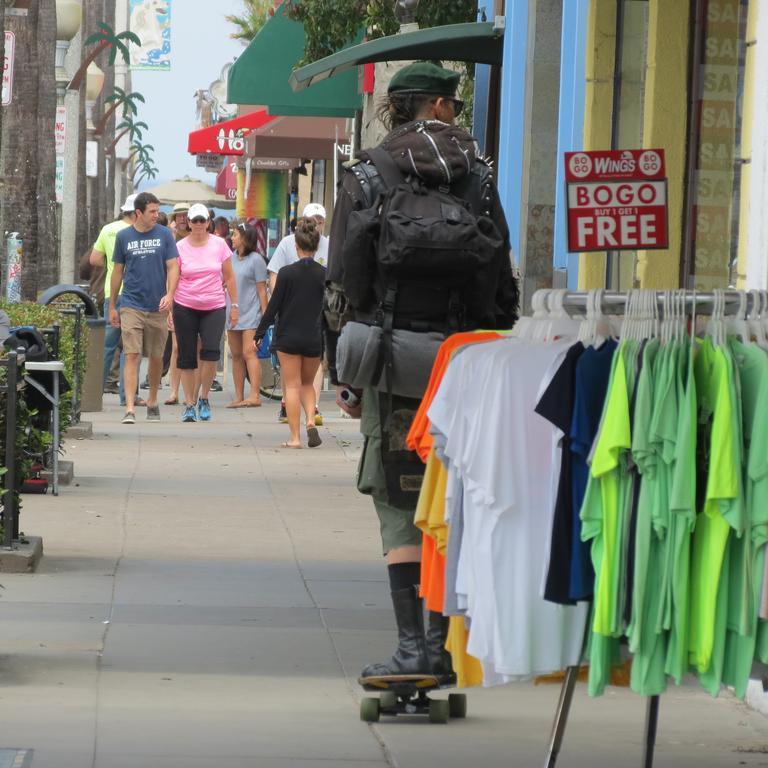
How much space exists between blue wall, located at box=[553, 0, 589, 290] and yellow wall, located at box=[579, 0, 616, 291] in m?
0.12

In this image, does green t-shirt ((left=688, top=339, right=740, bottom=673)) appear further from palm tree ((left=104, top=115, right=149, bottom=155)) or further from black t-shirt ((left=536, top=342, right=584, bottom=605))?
palm tree ((left=104, top=115, right=149, bottom=155))

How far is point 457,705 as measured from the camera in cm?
621

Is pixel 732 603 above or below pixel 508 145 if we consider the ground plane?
below

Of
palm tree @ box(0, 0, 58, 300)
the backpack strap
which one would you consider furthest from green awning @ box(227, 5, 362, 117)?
the backpack strap

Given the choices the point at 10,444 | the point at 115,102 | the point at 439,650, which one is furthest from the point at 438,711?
the point at 115,102

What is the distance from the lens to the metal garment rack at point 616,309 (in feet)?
15.6

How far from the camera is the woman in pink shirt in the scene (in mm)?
17500

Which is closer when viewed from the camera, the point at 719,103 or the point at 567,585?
the point at 567,585

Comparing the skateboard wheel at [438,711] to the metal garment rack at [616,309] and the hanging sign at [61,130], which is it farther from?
the hanging sign at [61,130]

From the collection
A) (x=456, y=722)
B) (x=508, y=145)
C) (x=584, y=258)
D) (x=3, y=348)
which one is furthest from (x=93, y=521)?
(x=456, y=722)

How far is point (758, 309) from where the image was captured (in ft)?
15.6

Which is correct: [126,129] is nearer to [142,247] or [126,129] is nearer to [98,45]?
[98,45]

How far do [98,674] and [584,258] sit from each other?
475cm

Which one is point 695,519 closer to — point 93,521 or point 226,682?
point 226,682
